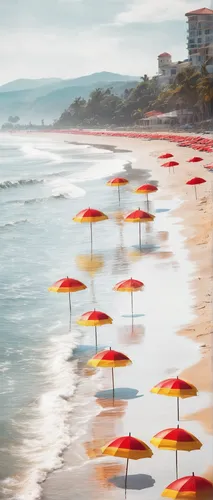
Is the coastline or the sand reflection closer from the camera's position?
the coastline

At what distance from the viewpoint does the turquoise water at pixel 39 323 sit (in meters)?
13.6

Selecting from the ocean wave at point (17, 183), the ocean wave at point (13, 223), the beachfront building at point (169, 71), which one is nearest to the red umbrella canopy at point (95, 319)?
the ocean wave at point (13, 223)

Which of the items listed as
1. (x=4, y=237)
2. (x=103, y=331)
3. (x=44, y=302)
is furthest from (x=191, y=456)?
(x=4, y=237)

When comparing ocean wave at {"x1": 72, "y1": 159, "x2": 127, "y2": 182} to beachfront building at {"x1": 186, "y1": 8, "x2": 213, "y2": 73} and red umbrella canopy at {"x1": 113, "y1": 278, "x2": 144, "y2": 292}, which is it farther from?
beachfront building at {"x1": 186, "y1": 8, "x2": 213, "y2": 73}

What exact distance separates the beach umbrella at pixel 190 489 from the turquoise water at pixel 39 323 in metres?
2.35

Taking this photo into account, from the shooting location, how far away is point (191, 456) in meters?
12.7

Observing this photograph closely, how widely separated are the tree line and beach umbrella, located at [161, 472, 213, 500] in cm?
10711

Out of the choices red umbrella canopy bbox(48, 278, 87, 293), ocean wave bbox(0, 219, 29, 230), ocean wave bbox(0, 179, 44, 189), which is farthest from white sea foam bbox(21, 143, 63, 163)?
red umbrella canopy bbox(48, 278, 87, 293)

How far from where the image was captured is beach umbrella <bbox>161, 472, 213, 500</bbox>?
34.3 ft

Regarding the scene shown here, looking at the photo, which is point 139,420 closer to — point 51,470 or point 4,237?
point 51,470

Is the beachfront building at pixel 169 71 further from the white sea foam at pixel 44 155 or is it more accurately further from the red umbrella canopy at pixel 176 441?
the red umbrella canopy at pixel 176 441

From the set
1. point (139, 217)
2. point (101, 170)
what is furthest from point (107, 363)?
point (101, 170)

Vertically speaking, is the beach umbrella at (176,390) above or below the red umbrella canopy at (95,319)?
below

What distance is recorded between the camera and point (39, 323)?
70.1 ft
